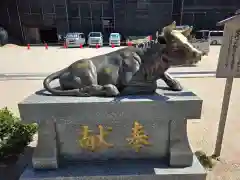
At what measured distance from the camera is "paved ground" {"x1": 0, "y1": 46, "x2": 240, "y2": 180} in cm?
411

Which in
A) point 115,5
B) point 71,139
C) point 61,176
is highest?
point 115,5

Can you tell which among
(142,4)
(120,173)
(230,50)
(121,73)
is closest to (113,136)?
(120,173)

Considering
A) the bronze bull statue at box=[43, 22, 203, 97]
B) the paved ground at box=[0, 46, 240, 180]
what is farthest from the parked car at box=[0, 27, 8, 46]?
the bronze bull statue at box=[43, 22, 203, 97]

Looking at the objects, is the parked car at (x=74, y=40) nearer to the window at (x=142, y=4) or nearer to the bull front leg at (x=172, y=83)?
the window at (x=142, y=4)

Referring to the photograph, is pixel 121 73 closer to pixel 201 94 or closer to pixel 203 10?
pixel 201 94

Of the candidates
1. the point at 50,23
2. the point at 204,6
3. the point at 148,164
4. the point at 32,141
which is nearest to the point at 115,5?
the point at 50,23

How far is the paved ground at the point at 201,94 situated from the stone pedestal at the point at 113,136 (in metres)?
1.07

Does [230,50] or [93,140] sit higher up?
[230,50]

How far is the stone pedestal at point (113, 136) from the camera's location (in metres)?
2.81

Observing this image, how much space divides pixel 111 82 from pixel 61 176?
1.36 meters

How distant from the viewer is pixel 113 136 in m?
3.03

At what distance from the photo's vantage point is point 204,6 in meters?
20.0

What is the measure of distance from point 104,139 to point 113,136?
125mm

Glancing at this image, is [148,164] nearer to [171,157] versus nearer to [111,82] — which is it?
[171,157]
